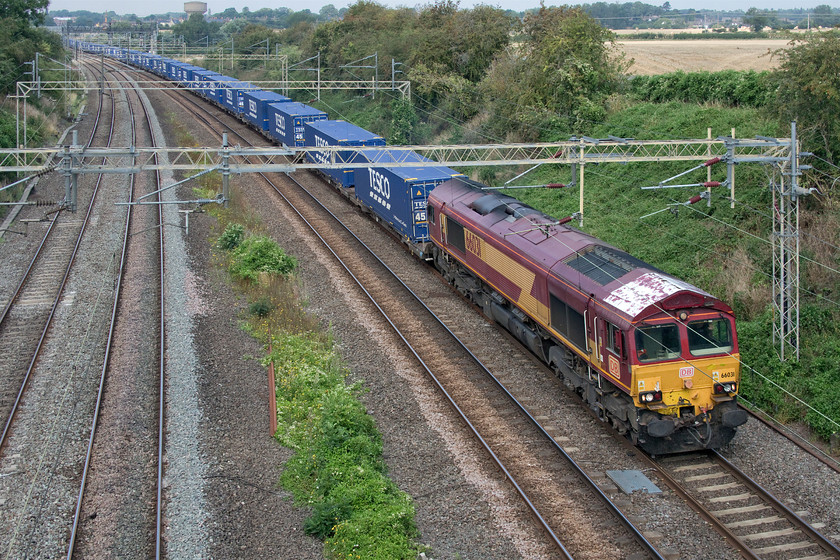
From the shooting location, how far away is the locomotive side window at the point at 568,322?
16.0 metres

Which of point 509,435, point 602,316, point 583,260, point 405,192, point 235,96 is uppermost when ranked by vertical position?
point 235,96

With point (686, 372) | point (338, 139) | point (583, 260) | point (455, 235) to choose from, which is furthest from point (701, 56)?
point (686, 372)

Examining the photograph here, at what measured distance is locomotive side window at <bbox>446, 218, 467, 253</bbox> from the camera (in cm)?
2248

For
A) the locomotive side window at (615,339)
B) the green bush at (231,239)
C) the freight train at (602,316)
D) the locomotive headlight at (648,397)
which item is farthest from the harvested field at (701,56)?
the locomotive headlight at (648,397)

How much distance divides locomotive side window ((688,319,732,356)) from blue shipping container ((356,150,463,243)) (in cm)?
1217

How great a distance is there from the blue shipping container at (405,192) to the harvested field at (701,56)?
66.3ft

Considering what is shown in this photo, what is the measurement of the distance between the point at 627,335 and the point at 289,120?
32169 mm

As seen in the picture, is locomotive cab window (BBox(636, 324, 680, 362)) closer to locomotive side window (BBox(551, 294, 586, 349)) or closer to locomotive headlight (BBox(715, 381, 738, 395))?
locomotive headlight (BBox(715, 381, 738, 395))

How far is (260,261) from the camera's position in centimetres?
2589

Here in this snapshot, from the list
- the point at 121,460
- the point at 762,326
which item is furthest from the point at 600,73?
the point at 121,460

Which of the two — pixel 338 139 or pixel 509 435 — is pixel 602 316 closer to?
pixel 509 435

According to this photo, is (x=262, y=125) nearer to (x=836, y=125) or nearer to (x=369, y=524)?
(x=836, y=125)

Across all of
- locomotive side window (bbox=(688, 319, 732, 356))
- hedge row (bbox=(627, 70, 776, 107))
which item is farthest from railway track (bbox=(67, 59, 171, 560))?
hedge row (bbox=(627, 70, 776, 107))

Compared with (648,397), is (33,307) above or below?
above
